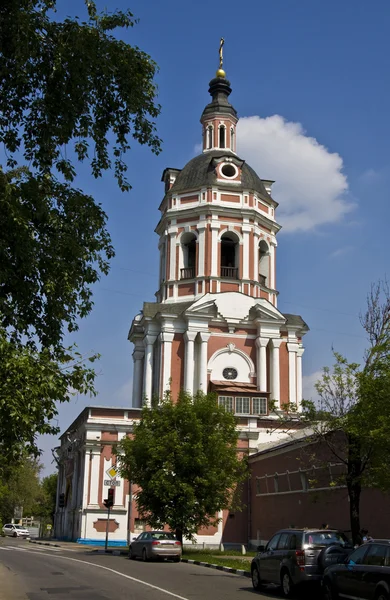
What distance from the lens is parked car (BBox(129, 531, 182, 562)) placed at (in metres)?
26.2

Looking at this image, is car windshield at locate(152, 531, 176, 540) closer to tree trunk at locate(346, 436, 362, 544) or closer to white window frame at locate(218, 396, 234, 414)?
tree trunk at locate(346, 436, 362, 544)

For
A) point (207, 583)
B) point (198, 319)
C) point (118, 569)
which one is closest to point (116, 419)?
point (198, 319)

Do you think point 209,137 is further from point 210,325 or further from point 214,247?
point 210,325

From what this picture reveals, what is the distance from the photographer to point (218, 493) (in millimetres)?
31688

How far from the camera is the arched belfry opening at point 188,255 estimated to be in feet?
163

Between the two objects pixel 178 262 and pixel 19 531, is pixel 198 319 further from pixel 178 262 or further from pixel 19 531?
pixel 19 531

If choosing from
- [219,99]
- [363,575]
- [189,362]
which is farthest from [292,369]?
[363,575]

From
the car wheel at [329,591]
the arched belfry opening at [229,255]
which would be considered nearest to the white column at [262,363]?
the arched belfry opening at [229,255]

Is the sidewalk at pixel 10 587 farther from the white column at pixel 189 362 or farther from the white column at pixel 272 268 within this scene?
the white column at pixel 272 268

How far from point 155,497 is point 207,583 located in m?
13.4

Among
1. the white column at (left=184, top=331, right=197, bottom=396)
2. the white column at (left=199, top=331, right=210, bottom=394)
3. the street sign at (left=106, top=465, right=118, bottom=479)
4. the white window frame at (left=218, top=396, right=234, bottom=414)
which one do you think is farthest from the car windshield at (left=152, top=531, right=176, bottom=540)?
the white column at (left=199, top=331, right=210, bottom=394)

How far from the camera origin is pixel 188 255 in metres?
50.9

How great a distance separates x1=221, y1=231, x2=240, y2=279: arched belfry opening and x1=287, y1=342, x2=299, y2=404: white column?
5993 mm

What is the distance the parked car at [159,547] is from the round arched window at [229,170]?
29.6m
